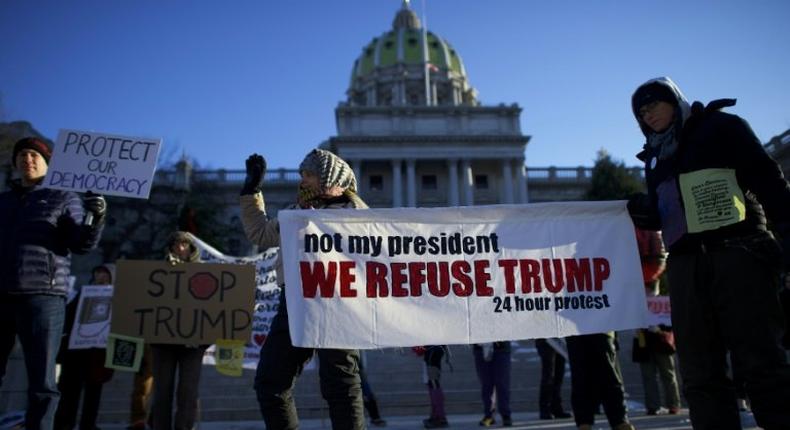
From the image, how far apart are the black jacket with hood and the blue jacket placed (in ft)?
11.6

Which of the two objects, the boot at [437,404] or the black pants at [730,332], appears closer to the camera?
the black pants at [730,332]

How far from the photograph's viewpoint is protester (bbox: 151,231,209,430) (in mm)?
4570

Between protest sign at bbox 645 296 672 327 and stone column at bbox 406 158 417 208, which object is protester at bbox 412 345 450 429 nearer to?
protest sign at bbox 645 296 672 327

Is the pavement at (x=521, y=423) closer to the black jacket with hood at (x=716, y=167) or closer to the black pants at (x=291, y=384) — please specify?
the black jacket with hood at (x=716, y=167)

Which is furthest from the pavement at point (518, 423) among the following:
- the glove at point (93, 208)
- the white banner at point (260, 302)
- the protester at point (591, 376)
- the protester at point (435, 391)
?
the glove at point (93, 208)

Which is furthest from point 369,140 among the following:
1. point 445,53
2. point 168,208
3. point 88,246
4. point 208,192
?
point 88,246

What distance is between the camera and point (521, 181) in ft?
164

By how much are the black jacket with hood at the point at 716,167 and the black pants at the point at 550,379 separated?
427 cm

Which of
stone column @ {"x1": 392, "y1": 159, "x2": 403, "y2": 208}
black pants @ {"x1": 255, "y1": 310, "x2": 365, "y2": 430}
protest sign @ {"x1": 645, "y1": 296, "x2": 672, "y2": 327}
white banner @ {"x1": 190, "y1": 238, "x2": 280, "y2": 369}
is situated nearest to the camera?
black pants @ {"x1": 255, "y1": 310, "x2": 365, "y2": 430}

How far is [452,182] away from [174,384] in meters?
45.4

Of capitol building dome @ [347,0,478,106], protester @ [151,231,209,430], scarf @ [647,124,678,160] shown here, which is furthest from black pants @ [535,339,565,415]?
capitol building dome @ [347,0,478,106]

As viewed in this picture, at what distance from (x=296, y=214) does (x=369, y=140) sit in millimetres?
46922

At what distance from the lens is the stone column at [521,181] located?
49.2 m

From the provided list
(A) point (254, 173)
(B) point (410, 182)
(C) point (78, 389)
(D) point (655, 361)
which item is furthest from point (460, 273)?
(B) point (410, 182)
